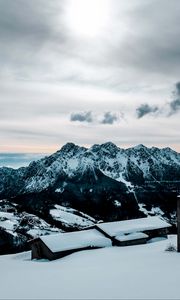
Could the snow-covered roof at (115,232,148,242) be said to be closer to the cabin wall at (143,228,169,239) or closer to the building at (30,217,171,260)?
the building at (30,217,171,260)

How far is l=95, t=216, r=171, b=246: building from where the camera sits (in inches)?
2352

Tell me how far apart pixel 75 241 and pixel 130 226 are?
44.7 ft

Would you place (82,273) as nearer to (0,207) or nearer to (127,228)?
(127,228)

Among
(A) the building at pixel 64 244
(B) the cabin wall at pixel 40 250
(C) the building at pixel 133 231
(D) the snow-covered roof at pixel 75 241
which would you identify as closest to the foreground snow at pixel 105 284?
(A) the building at pixel 64 244

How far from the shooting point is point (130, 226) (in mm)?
65375

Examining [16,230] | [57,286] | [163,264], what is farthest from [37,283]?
[16,230]

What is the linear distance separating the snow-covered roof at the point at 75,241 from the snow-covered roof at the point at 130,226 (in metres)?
2.57

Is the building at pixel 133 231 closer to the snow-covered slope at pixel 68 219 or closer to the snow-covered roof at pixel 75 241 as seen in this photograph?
the snow-covered roof at pixel 75 241

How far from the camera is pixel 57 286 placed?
2355 cm

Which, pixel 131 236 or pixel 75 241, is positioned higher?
pixel 75 241

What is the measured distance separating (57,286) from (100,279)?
3232mm

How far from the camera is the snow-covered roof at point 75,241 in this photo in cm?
5359

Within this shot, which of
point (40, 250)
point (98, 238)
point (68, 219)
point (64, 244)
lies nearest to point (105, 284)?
point (64, 244)

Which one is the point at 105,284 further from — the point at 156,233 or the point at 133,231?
the point at 156,233
